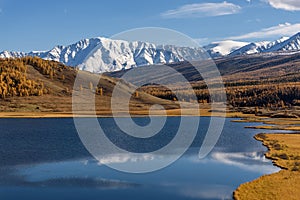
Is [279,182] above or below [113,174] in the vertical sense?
below

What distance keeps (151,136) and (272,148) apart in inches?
1611

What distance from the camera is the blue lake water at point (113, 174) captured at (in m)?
55.1

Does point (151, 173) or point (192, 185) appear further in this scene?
point (151, 173)

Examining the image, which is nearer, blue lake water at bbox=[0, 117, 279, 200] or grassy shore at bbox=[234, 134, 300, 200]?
grassy shore at bbox=[234, 134, 300, 200]

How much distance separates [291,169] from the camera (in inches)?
2783

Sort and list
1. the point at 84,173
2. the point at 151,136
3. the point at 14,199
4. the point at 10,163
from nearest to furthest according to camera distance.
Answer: the point at 14,199
the point at 84,173
the point at 10,163
the point at 151,136

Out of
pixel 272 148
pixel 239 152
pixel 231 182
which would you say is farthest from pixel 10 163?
pixel 272 148

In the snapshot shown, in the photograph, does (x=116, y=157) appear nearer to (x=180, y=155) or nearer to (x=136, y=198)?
(x=180, y=155)

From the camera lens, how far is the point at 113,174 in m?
66.9

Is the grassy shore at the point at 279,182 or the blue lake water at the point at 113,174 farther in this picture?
the blue lake water at the point at 113,174

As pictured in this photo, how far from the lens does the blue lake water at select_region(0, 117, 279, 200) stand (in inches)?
2170

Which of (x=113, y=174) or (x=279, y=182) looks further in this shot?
(x=113, y=174)

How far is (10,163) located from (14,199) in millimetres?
24489

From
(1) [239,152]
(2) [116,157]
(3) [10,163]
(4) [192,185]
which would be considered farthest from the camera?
(1) [239,152]
